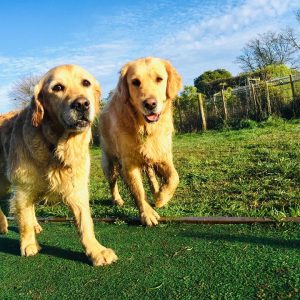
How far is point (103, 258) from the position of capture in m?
3.46

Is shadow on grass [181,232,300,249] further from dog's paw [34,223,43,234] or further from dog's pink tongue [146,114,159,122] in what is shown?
dog's paw [34,223,43,234]

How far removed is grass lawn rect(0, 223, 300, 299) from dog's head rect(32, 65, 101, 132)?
116cm

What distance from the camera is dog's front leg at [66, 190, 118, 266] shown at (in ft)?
11.4

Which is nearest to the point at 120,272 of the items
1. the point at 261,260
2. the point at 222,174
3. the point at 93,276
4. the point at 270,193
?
the point at 93,276

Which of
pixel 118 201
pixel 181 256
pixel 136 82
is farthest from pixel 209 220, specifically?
pixel 118 201

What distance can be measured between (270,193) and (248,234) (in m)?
1.80

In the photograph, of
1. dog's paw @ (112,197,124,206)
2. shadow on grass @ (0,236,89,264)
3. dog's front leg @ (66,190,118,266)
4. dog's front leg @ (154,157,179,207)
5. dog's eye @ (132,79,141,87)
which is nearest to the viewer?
dog's front leg @ (66,190,118,266)

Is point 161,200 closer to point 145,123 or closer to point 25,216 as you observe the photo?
point 145,123

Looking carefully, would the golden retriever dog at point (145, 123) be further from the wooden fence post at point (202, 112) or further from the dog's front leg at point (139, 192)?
the wooden fence post at point (202, 112)

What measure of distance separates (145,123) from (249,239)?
6.47 feet

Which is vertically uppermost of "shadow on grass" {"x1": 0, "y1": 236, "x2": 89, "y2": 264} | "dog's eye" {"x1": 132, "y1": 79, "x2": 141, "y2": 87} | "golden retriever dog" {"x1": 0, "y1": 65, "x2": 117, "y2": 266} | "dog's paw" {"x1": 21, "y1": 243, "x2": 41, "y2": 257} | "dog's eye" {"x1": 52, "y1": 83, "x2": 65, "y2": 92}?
"dog's eye" {"x1": 132, "y1": 79, "x2": 141, "y2": 87}

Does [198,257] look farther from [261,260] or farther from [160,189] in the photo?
[160,189]

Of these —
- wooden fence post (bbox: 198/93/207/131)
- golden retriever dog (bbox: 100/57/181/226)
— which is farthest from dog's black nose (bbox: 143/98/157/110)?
wooden fence post (bbox: 198/93/207/131)

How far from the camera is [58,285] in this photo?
3.12 metres
